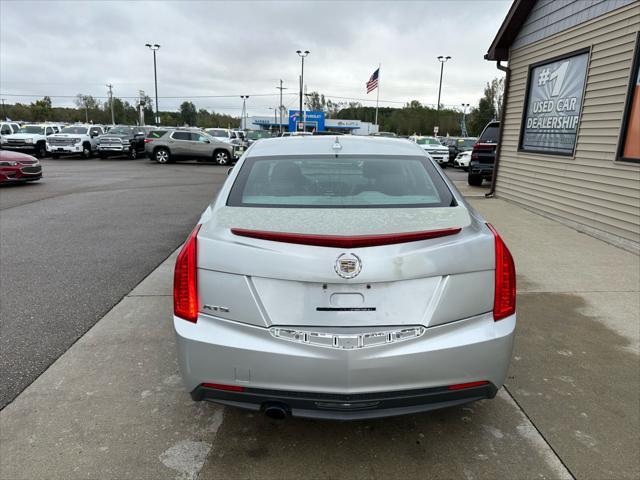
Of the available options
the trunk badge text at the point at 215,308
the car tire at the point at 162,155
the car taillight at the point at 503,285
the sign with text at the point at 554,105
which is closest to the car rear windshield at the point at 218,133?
the car tire at the point at 162,155

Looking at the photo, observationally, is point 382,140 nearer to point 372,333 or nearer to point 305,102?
point 372,333

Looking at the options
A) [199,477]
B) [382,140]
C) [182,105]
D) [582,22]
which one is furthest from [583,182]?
[182,105]

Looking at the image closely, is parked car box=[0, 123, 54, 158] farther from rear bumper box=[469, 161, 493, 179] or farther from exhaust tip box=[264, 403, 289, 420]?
exhaust tip box=[264, 403, 289, 420]

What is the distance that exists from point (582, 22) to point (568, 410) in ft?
25.1

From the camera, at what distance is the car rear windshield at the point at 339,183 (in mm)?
2818

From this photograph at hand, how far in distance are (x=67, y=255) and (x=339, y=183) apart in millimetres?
4829

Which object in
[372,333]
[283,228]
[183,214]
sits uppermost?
[283,228]

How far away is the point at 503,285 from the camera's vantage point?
237cm

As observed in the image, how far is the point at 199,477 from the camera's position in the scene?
236 centimetres

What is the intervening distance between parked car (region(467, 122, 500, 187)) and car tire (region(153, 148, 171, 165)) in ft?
54.2

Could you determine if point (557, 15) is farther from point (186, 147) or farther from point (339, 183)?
point (186, 147)

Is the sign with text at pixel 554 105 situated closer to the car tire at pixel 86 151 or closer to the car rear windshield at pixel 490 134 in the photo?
the car rear windshield at pixel 490 134

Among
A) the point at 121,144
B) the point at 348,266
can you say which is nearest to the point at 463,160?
the point at 121,144

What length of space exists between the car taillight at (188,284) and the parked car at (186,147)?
75.9ft
